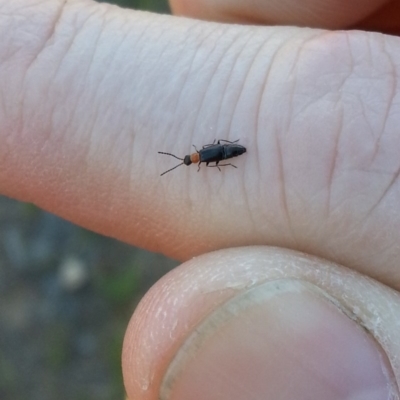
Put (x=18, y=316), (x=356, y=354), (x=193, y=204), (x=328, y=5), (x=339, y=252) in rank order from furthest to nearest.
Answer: (x=18, y=316)
(x=328, y=5)
(x=193, y=204)
(x=339, y=252)
(x=356, y=354)

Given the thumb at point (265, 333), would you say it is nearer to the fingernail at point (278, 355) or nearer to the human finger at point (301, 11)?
the fingernail at point (278, 355)

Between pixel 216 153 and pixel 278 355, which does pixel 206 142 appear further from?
pixel 278 355

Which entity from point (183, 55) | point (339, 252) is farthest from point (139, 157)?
point (339, 252)

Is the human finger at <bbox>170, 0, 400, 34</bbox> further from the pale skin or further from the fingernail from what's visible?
the fingernail

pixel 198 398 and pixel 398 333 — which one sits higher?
pixel 398 333

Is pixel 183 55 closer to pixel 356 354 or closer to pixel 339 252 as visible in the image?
pixel 339 252

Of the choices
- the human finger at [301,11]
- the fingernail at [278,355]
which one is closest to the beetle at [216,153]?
the fingernail at [278,355]
